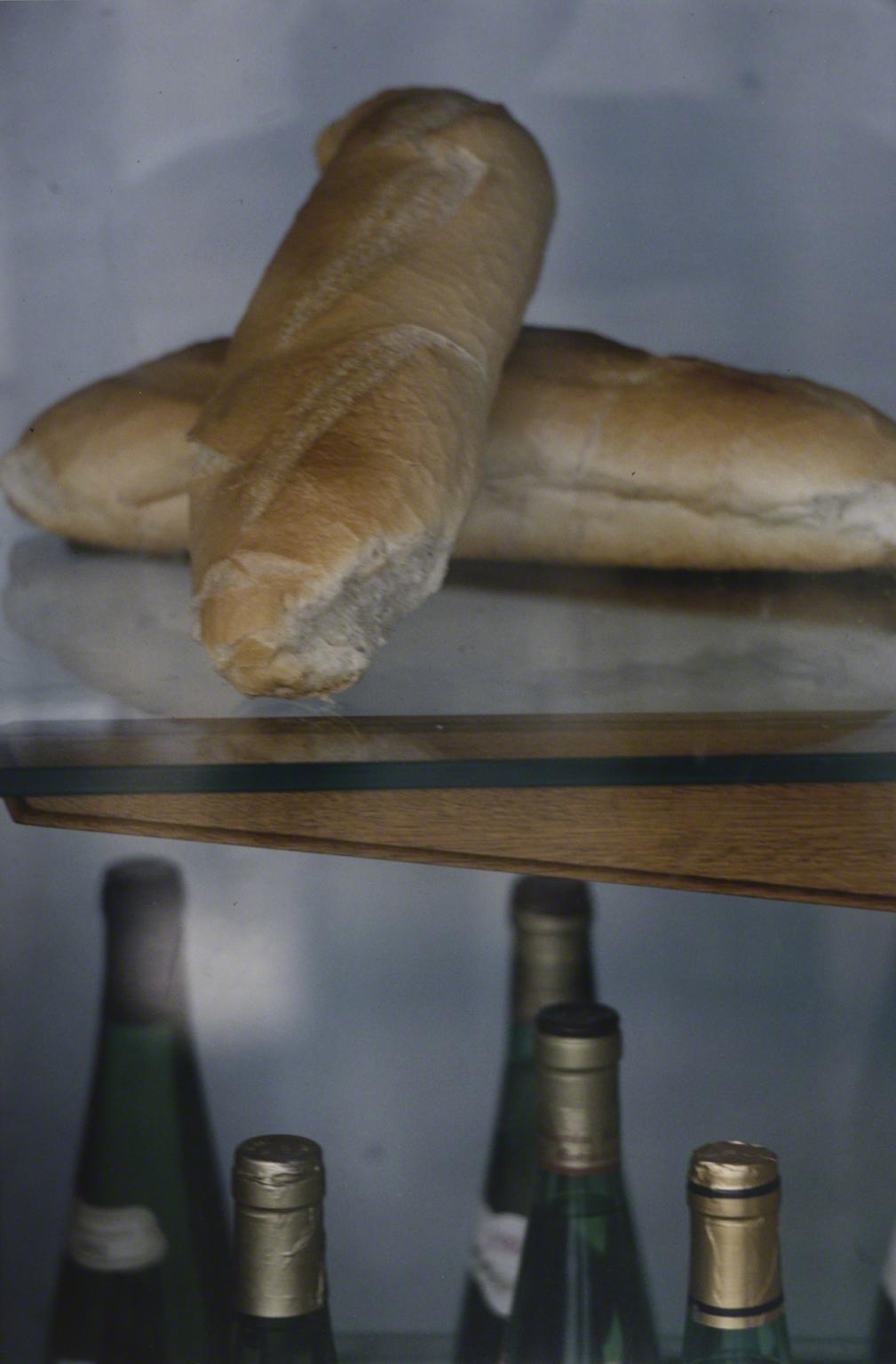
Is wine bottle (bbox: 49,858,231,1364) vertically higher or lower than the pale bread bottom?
lower

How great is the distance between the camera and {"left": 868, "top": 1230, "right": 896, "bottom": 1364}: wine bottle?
0.64 m

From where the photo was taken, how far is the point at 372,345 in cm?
53

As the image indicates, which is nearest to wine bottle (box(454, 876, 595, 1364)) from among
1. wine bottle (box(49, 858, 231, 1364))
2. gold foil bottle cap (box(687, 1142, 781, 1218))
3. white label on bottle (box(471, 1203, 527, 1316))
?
white label on bottle (box(471, 1203, 527, 1316))

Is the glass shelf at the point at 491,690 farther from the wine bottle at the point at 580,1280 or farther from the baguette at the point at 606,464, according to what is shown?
the wine bottle at the point at 580,1280

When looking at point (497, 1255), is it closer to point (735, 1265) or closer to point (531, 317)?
point (735, 1265)

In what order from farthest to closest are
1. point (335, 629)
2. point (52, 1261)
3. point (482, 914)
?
point (482, 914) → point (52, 1261) → point (335, 629)

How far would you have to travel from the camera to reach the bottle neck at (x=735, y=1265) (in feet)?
1.52

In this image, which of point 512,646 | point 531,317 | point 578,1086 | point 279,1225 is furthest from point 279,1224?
point 531,317

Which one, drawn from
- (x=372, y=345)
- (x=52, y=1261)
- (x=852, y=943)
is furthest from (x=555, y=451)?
(x=52, y=1261)

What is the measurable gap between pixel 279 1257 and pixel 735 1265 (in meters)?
0.13

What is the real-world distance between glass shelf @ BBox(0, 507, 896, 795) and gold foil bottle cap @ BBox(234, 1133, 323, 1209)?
114 mm

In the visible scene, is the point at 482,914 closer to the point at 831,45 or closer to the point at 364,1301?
the point at 364,1301

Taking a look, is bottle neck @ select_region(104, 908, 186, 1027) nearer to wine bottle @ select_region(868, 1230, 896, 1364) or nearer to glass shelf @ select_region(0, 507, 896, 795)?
glass shelf @ select_region(0, 507, 896, 795)

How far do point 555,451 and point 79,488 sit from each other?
0.20m
